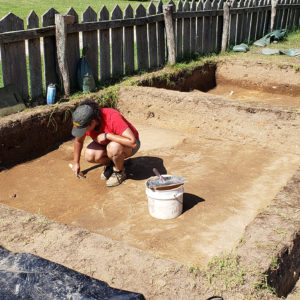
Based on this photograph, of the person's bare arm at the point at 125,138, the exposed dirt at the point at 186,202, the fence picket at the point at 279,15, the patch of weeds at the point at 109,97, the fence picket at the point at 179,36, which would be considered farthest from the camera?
the fence picket at the point at 279,15

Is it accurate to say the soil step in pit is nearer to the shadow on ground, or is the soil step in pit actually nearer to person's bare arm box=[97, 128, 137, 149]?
person's bare arm box=[97, 128, 137, 149]

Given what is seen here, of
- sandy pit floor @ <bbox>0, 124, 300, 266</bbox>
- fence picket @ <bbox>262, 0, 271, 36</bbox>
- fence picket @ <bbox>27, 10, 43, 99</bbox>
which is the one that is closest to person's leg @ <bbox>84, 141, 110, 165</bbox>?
sandy pit floor @ <bbox>0, 124, 300, 266</bbox>

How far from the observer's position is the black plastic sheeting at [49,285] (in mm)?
2385

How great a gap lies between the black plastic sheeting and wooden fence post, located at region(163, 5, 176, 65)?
21.4ft

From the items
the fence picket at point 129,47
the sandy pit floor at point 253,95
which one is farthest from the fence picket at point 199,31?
the fence picket at point 129,47

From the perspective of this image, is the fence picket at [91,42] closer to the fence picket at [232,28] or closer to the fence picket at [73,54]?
the fence picket at [73,54]

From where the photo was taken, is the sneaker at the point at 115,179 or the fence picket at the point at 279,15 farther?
the fence picket at the point at 279,15

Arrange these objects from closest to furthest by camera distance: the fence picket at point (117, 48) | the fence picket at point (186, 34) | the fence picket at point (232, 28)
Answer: the fence picket at point (117, 48) → the fence picket at point (186, 34) → the fence picket at point (232, 28)

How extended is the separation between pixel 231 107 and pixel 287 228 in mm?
3077

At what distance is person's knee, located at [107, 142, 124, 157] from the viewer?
183 inches

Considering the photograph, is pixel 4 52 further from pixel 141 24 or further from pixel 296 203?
pixel 296 203

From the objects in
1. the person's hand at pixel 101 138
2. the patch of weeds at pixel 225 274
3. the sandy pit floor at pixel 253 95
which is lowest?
the sandy pit floor at pixel 253 95

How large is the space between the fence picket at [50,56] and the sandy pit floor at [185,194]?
1209mm

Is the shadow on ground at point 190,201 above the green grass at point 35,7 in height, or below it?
below
